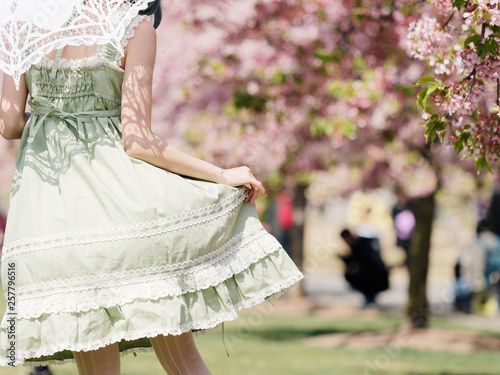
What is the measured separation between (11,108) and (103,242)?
1.91 feet

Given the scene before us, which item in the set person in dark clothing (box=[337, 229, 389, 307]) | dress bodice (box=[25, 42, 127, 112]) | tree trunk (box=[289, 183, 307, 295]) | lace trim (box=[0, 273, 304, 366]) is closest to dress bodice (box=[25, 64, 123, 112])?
dress bodice (box=[25, 42, 127, 112])

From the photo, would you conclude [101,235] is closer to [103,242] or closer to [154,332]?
[103,242]

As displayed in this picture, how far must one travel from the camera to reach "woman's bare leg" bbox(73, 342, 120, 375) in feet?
8.09

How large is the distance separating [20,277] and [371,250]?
12718 mm

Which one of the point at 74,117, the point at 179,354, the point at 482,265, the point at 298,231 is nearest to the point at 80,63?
the point at 74,117

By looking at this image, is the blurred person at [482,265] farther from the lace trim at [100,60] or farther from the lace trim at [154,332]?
the lace trim at [100,60]

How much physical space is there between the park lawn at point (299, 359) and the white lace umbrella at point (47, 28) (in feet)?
11.2

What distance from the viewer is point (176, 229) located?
2.45m

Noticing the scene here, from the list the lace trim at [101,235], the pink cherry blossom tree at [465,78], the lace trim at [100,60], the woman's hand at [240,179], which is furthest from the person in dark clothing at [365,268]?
the lace trim at [100,60]

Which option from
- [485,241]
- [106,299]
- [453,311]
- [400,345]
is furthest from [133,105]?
[453,311]

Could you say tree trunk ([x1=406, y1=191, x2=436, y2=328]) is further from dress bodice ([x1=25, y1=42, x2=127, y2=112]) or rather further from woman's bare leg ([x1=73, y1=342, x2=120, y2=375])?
dress bodice ([x1=25, y1=42, x2=127, y2=112])

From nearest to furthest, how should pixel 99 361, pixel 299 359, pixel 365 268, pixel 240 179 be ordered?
pixel 99 361
pixel 240 179
pixel 299 359
pixel 365 268

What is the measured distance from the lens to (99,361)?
Result: 247cm

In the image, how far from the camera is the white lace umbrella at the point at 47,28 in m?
2.33
